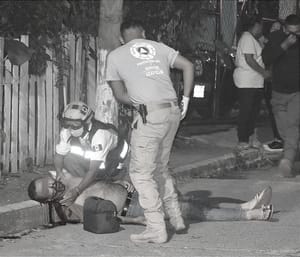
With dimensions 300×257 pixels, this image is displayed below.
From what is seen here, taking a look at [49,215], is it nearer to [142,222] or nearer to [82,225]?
[82,225]

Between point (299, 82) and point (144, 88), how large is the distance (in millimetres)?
3583

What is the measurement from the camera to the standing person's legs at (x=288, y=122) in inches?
388

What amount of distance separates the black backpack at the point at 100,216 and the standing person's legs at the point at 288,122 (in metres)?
3.32

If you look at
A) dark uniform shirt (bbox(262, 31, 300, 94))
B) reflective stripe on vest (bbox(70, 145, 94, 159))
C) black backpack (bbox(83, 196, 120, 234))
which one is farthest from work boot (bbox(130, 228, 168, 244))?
dark uniform shirt (bbox(262, 31, 300, 94))

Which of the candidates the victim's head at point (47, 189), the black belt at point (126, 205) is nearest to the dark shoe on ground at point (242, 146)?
the black belt at point (126, 205)

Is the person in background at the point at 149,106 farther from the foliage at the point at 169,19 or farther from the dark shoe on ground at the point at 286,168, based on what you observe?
the foliage at the point at 169,19

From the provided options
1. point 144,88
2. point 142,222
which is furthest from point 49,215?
point 144,88

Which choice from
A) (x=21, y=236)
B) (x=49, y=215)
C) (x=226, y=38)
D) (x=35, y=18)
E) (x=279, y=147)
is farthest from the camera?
(x=226, y=38)

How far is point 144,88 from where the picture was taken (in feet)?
21.9

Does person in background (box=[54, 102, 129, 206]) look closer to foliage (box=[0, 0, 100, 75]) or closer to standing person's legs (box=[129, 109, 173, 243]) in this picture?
standing person's legs (box=[129, 109, 173, 243])

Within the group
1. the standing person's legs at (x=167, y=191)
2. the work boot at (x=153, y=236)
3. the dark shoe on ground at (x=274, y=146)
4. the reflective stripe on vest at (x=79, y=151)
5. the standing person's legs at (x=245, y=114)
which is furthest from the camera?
the dark shoe on ground at (x=274, y=146)

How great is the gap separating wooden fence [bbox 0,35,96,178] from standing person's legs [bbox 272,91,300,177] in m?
2.36

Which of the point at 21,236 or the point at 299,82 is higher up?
the point at 299,82

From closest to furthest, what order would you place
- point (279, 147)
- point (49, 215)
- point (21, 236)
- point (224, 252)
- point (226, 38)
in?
point (224, 252)
point (21, 236)
point (49, 215)
point (279, 147)
point (226, 38)
